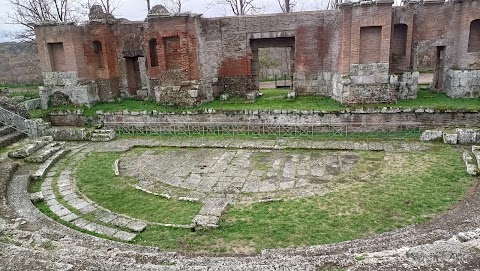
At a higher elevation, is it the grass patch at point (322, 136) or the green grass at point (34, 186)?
the grass patch at point (322, 136)

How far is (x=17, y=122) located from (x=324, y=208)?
44.1ft

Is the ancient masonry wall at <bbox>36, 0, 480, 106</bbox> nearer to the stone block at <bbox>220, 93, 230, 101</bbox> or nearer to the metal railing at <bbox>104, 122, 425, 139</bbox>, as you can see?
the stone block at <bbox>220, 93, 230, 101</bbox>

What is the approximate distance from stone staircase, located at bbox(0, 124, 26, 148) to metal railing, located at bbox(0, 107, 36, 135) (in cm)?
17

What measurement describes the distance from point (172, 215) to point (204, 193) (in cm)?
142

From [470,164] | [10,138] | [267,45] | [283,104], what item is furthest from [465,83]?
Answer: [10,138]

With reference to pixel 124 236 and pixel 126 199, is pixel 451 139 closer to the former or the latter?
pixel 126 199

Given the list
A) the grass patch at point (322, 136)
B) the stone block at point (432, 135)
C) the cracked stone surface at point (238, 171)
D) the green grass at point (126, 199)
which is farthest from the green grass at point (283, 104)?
the green grass at point (126, 199)

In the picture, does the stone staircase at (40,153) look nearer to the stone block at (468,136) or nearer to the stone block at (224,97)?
the stone block at (224,97)

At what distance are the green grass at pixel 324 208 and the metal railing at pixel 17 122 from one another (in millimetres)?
5704

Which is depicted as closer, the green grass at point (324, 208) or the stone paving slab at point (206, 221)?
the green grass at point (324, 208)

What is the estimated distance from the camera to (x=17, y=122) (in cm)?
1598

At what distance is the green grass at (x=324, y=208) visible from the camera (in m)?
7.84

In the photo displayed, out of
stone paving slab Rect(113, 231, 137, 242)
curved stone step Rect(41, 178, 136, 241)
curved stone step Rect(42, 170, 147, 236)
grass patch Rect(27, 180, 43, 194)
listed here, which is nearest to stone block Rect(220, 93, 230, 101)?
curved stone step Rect(42, 170, 147, 236)

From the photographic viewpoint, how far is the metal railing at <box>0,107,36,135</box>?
15.8 metres
